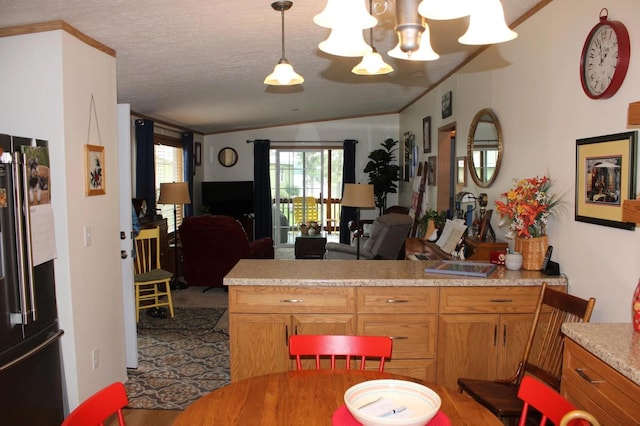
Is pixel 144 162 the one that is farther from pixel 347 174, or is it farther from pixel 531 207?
pixel 531 207

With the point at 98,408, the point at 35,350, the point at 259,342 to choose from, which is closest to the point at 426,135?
the point at 259,342

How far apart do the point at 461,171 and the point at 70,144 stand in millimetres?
3365

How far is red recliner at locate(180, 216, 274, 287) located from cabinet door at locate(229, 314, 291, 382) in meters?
2.67

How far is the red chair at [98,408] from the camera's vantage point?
144 centimetres

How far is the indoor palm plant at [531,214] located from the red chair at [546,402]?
4.79 feet

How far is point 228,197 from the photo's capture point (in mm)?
8906

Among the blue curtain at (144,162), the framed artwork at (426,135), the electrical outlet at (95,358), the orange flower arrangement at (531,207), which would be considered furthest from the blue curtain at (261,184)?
the orange flower arrangement at (531,207)

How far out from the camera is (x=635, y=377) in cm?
157

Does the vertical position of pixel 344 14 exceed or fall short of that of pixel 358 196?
it exceeds it

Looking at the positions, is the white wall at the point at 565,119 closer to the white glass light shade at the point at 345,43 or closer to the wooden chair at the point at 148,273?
the white glass light shade at the point at 345,43

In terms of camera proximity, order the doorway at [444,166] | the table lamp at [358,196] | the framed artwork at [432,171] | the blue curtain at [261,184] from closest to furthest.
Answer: the table lamp at [358,196], the doorway at [444,166], the framed artwork at [432,171], the blue curtain at [261,184]

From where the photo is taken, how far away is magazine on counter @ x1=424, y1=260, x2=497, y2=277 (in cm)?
291

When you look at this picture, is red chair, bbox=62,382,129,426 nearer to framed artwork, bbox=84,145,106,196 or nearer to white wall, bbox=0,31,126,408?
white wall, bbox=0,31,126,408

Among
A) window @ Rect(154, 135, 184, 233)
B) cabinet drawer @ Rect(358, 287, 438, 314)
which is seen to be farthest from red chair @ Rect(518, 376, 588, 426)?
window @ Rect(154, 135, 184, 233)
